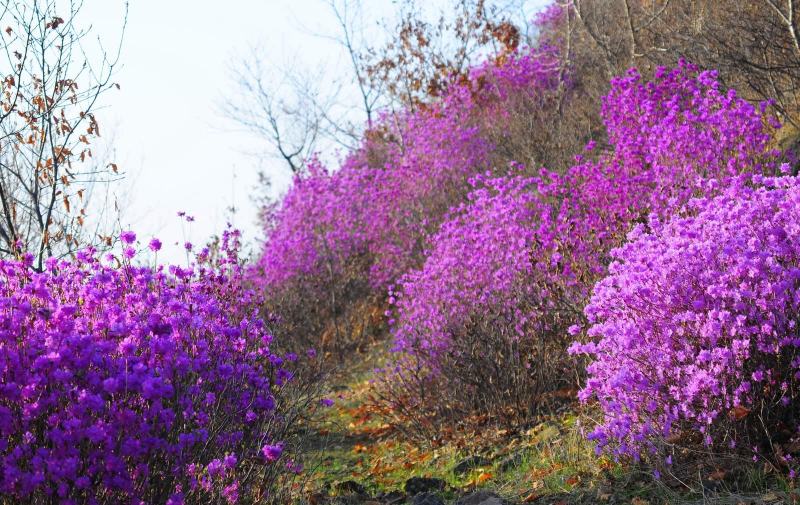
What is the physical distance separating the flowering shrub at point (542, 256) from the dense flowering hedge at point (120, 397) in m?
2.43

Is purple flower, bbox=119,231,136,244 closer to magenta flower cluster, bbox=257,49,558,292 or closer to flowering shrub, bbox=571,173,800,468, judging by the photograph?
flowering shrub, bbox=571,173,800,468

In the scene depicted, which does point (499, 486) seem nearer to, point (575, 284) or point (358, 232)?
point (575, 284)


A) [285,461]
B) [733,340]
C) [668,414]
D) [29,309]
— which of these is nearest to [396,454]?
[285,461]

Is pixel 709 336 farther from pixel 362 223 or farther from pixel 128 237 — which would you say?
pixel 362 223

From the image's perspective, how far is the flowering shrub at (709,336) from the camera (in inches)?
141

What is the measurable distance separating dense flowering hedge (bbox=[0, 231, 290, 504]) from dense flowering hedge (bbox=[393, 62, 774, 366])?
8.84 feet

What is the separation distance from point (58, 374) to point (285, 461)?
1.80m

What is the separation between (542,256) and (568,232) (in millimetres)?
303

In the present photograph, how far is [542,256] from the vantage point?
647 centimetres

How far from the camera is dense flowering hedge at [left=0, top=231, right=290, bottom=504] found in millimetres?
2865

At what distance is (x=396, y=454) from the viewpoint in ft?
20.4

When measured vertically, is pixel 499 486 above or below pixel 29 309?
below

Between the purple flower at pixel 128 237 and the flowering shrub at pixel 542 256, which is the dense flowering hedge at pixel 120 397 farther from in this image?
the flowering shrub at pixel 542 256

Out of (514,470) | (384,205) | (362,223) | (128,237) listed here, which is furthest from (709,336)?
(362,223)
